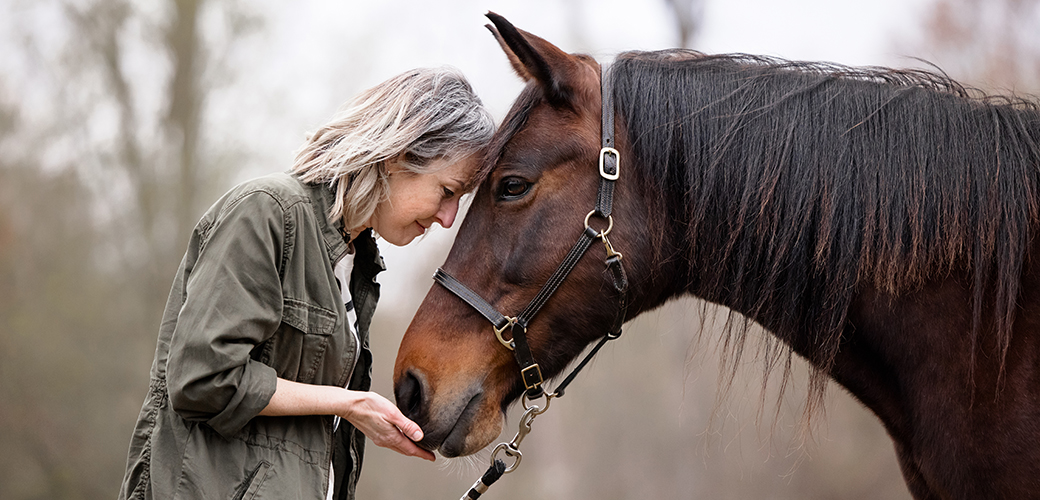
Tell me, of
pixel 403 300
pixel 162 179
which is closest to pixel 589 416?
pixel 403 300

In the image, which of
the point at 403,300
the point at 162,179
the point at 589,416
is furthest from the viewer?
the point at 589,416

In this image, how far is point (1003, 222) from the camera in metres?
1.42

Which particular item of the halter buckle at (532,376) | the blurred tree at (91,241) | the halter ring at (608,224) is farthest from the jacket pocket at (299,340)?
the blurred tree at (91,241)

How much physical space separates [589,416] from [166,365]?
5.34 m

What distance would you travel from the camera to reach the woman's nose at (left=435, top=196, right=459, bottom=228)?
1831mm

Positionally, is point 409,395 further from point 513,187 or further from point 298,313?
point 513,187

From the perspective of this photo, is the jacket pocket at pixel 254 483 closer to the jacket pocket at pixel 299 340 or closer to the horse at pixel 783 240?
the jacket pocket at pixel 299 340

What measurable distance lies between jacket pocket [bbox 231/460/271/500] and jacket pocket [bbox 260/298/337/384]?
0.65ft

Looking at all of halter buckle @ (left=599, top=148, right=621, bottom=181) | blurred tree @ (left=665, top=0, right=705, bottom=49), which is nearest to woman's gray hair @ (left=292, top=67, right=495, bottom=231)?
halter buckle @ (left=599, top=148, right=621, bottom=181)

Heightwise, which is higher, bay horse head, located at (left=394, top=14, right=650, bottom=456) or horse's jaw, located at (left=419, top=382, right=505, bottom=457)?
bay horse head, located at (left=394, top=14, right=650, bottom=456)

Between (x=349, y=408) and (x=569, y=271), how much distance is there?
0.59 meters

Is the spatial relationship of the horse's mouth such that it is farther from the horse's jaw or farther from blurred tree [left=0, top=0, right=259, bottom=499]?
blurred tree [left=0, top=0, right=259, bottom=499]

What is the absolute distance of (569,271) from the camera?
1612 millimetres

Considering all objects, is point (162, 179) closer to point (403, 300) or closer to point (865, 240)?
point (403, 300)
